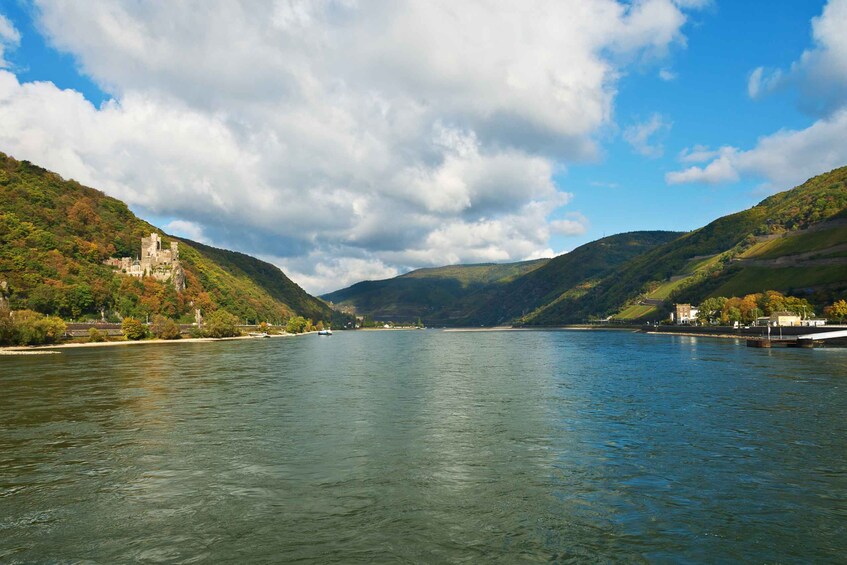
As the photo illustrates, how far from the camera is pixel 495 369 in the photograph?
85.4 metres

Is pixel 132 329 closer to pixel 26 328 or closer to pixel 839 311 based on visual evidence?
pixel 26 328

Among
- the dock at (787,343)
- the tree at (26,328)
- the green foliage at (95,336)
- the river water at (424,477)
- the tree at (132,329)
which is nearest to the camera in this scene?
the river water at (424,477)

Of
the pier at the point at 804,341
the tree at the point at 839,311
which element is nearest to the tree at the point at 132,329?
the pier at the point at 804,341

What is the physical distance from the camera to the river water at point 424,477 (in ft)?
60.1

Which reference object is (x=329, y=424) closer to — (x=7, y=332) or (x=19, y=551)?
(x=19, y=551)

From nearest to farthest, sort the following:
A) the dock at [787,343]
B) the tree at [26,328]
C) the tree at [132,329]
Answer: the dock at [787,343], the tree at [26,328], the tree at [132,329]

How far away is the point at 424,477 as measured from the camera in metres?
26.3

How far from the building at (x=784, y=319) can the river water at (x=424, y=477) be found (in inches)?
6177

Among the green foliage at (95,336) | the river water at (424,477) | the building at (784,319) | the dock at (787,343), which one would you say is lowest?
the river water at (424,477)

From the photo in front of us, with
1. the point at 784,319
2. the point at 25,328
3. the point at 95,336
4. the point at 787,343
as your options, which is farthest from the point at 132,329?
the point at 784,319

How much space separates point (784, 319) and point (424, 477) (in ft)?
673

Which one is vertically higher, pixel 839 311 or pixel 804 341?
pixel 839 311

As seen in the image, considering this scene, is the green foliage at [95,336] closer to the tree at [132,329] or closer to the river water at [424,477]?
the tree at [132,329]

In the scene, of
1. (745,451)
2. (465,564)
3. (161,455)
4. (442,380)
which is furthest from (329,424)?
(442,380)
